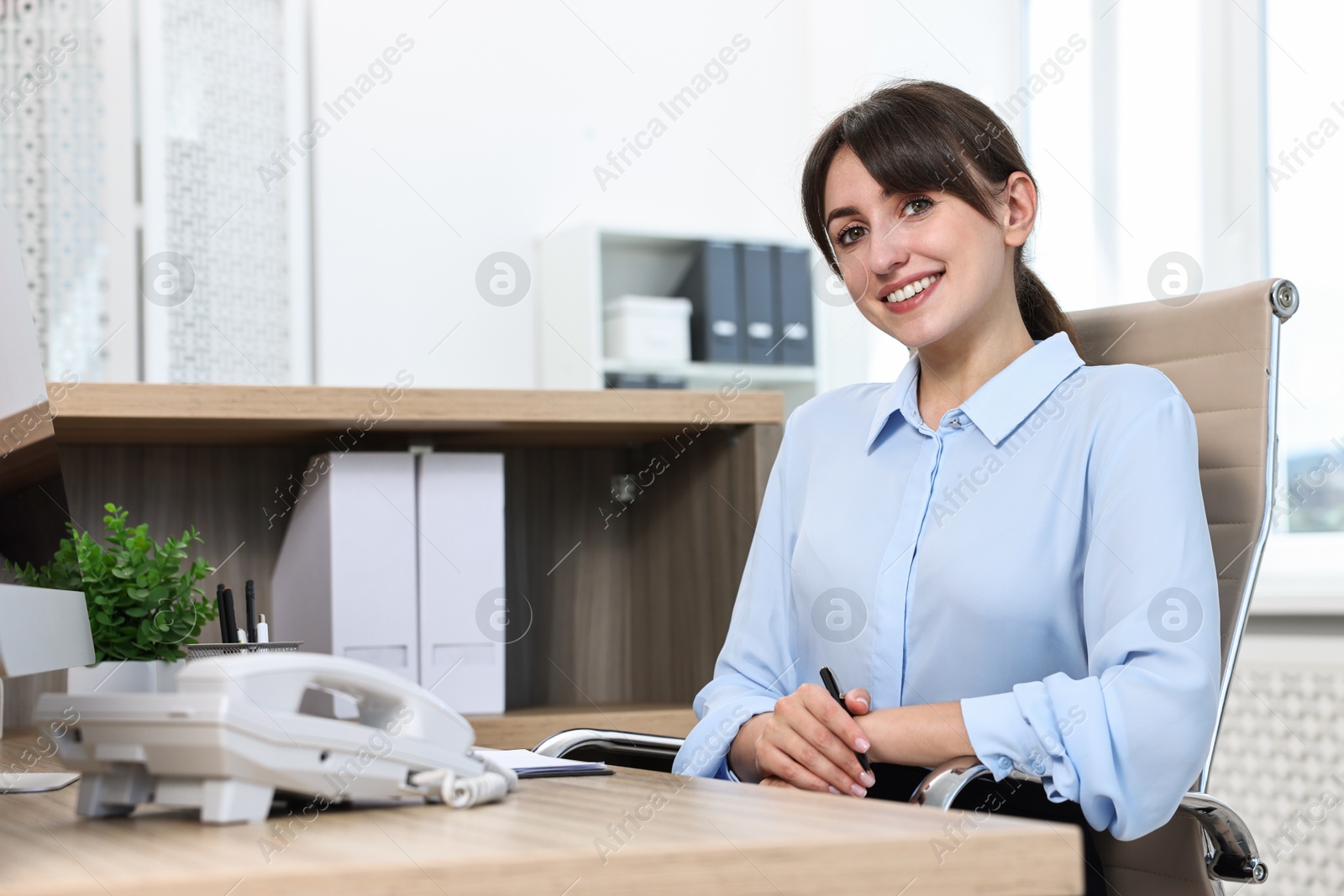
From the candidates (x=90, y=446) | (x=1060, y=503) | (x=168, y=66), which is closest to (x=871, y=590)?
(x=1060, y=503)

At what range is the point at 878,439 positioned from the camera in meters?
1.40

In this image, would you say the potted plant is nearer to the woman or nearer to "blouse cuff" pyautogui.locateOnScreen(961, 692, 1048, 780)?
the woman

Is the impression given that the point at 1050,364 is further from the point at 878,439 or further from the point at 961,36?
the point at 961,36

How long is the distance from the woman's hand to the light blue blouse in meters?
0.10

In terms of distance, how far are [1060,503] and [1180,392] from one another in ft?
0.78

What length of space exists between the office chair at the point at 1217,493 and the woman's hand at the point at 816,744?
0.23m

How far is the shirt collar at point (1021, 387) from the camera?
128 cm

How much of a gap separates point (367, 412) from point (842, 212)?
619 millimetres

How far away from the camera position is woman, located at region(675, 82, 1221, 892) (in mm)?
1052

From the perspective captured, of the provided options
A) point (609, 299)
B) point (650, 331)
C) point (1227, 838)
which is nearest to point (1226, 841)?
point (1227, 838)

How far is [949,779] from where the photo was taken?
98cm

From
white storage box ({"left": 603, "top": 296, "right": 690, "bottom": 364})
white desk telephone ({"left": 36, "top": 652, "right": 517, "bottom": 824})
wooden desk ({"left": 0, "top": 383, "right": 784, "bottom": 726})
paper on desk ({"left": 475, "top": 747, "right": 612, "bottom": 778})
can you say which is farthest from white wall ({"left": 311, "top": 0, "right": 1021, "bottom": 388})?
white desk telephone ({"left": 36, "top": 652, "right": 517, "bottom": 824})

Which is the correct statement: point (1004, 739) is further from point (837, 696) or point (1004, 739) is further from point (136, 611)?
point (136, 611)

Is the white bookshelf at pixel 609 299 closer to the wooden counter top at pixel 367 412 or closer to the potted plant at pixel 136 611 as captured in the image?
the wooden counter top at pixel 367 412
